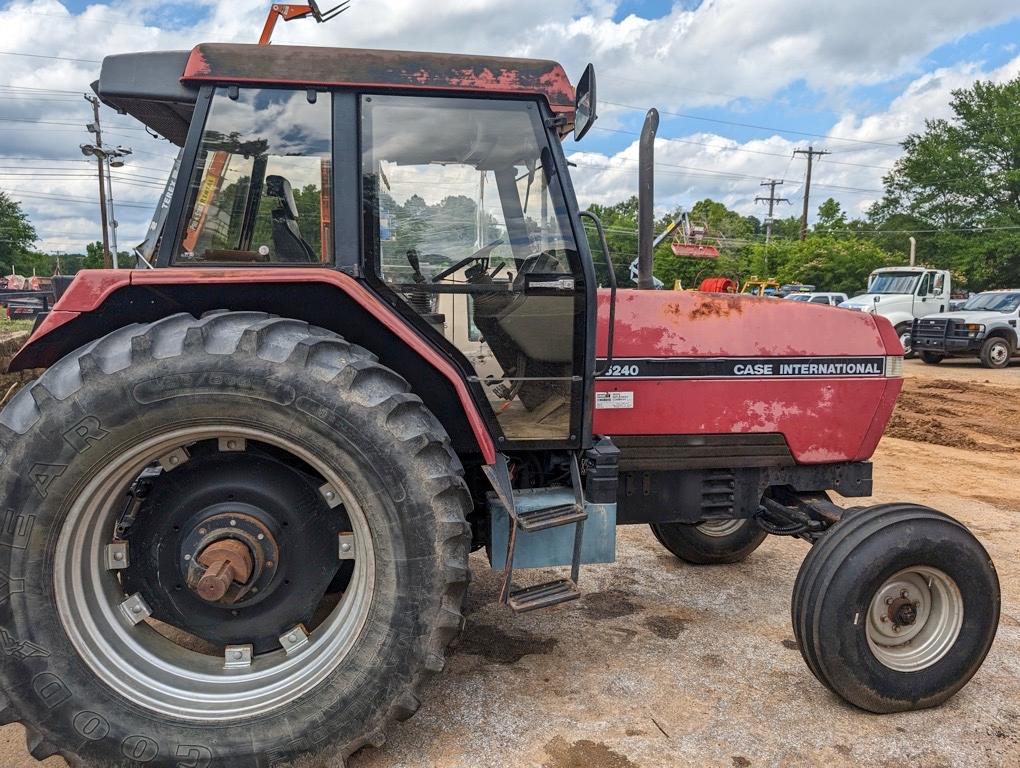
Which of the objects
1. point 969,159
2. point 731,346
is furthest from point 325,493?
point 969,159

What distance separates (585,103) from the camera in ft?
8.77

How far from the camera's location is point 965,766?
8.27ft

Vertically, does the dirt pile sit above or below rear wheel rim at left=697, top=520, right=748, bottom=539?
below

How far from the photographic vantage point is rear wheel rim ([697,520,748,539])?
4.30 m

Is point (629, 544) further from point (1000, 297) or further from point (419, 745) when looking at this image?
point (1000, 297)

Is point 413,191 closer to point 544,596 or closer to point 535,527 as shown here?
point 535,527

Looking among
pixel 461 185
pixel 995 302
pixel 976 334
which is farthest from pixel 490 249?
pixel 995 302

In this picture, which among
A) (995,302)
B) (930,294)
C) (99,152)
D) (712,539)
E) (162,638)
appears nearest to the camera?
(162,638)

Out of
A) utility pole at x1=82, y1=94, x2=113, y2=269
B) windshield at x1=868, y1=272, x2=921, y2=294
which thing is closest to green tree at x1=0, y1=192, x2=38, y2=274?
utility pole at x1=82, y1=94, x2=113, y2=269

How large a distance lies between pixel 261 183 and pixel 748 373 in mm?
2142

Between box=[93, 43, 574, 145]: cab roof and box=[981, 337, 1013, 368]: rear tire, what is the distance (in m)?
16.7

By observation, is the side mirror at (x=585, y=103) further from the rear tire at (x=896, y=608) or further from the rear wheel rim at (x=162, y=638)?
the rear tire at (x=896, y=608)

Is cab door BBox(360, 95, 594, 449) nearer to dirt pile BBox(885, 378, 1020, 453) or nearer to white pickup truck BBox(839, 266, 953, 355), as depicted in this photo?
dirt pile BBox(885, 378, 1020, 453)

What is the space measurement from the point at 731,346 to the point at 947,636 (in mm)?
1430
